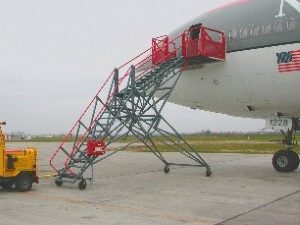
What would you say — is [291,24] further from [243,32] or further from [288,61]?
[243,32]

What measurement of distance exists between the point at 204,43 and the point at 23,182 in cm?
782

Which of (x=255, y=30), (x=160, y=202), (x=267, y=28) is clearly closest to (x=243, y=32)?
(x=255, y=30)

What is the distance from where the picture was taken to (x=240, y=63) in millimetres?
15500

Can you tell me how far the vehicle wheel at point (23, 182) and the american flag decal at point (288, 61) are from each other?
28.7 ft

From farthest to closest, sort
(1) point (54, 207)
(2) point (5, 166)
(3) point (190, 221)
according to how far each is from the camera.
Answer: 1. (2) point (5, 166)
2. (1) point (54, 207)
3. (3) point (190, 221)

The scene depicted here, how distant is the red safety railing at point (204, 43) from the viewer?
52.0 feet

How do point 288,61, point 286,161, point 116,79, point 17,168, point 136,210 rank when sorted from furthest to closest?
point 286,161
point 116,79
point 288,61
point 17,168
point 136,210

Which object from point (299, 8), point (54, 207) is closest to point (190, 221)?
point (54, 207)

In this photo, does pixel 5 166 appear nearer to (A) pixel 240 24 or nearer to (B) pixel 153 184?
(B) pixel 153 184

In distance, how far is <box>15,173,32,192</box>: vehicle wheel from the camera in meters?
13.0

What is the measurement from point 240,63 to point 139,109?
3897 mm

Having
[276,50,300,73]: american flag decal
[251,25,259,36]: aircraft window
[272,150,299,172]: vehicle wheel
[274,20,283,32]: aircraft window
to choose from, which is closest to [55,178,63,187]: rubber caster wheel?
[276,50,300,73]: american flag decal

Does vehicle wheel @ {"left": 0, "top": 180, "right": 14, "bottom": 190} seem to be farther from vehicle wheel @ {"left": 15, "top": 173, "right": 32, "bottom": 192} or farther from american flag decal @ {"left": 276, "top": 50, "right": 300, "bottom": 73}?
american flag decal @ {"left": 276, "top": 50, "right": 300, "bottom": 73}

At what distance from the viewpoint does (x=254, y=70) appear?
15.2 metres
